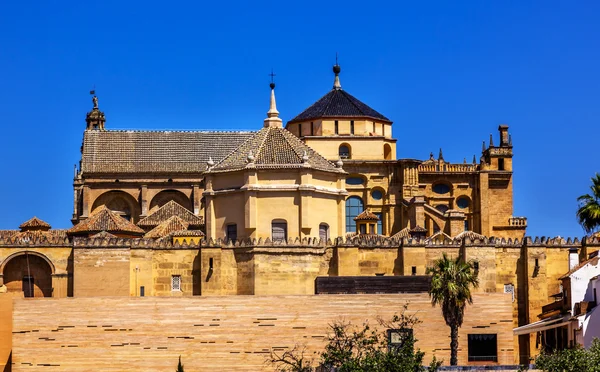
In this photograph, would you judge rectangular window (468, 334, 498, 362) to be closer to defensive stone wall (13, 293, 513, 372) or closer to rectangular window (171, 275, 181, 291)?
defensive stone wall (13, 293, 513, 372)

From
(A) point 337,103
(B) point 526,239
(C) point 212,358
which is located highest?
(A) point 337,103

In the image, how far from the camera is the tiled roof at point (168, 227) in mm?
82675

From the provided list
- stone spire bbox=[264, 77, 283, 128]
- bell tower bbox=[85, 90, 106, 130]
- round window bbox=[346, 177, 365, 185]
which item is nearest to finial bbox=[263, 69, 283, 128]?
stone spire bbox=[264, 77, 283, 128]

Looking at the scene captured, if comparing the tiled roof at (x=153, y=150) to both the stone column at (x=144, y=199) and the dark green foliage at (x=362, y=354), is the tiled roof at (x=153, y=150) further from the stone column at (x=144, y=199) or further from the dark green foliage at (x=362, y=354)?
the dark green foliage at (x=362, y=354)

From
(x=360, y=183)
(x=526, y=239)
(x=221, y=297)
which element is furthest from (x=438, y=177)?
(x=221, y=297)

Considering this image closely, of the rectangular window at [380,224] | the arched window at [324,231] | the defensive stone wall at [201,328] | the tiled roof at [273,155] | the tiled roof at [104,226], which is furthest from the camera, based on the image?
the rectangular window at [380,224]

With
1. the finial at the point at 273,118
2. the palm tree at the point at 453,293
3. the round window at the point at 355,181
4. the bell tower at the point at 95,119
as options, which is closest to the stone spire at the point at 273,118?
the finial at the point at 273,118

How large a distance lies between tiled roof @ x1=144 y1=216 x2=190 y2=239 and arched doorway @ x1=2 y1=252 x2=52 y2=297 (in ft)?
25.8

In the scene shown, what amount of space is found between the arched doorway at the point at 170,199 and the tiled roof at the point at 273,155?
21607 mm

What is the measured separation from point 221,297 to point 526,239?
632 inches

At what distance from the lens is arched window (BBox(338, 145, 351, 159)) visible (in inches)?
3868

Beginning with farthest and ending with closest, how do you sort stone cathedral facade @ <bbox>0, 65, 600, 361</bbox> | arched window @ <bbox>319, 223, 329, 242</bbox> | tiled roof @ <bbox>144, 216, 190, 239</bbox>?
tiled roof @ <bbox>144, 216, 190, 239</bbox>, arched window @ <bbox>319, 223, 329, 242</bbox>, stone cathedral facade @ <bbox>0, 65, 600, 361</bbox>

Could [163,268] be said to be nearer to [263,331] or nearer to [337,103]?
[263,331]

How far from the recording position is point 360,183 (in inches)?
3848
